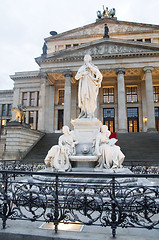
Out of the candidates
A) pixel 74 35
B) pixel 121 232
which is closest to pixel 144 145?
pixel 121 232

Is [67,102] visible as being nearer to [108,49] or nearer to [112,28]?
[108,49]

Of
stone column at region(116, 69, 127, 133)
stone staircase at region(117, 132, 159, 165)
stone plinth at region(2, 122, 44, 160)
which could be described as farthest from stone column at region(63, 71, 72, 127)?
stone staircase at region(117, 132, 159, 165)

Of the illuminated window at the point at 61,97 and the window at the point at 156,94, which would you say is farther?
the illuminated window at the point at 61,97

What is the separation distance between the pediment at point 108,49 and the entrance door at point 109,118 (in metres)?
12.0

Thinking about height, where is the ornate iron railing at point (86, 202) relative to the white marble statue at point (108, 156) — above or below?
below

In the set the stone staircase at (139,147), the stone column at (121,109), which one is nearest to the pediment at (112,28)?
the stone column at (121,109)

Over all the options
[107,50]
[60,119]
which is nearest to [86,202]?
[107,50]

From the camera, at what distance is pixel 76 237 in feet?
9.55

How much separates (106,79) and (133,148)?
72.6ft

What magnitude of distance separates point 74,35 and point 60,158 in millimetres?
43268

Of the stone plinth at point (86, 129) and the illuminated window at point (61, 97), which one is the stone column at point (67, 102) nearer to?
the illuminated window at point (61, 97)

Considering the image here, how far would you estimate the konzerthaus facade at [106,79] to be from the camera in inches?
Result: 1249

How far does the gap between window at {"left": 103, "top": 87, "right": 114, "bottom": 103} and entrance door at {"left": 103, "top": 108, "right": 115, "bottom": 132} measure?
202cm

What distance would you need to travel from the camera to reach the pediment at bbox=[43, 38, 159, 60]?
3188 cm
